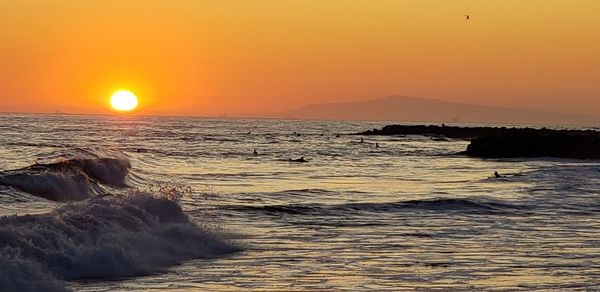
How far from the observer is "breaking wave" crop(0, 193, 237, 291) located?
13070 mm

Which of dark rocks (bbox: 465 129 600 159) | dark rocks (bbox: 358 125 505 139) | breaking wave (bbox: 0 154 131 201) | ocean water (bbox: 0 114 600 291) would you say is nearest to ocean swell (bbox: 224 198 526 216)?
ocean water (bbox: 0 114 600 291)

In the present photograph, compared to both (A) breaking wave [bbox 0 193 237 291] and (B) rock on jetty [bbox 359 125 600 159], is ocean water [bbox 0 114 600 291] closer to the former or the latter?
(A) breaking wave [bbox 0 193 237 291]

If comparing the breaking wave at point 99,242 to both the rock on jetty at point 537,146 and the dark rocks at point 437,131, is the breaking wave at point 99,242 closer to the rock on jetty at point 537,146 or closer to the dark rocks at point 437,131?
the rock on jetty at point 537,146

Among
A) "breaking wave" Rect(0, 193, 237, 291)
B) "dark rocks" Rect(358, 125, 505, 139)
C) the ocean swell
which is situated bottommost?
"dark rocks" Rect(358, 125, 505, 139)

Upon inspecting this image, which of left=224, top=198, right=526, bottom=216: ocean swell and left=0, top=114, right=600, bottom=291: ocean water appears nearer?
left=0, top=114, right=600, bottom=291: ocean water

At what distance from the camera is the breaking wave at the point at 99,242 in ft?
42.9

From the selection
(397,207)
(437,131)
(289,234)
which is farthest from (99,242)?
(437,131)

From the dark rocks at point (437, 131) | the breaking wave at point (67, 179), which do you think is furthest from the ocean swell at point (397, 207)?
the dark rocks at point (437, 131)

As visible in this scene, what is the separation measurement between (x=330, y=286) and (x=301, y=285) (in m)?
0.45

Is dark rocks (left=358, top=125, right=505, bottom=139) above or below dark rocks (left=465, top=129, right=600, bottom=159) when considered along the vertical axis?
below

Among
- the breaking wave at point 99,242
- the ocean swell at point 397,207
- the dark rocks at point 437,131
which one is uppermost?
the breaking wave at point 99,242

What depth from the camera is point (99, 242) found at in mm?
15805

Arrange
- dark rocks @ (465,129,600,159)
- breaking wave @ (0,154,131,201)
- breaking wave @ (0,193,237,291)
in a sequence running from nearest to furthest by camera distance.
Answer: breaking wave @ (0,193,237,291) → breaking wave @ (0,154,131,201) → dark rocks @ (465,129,600,159)

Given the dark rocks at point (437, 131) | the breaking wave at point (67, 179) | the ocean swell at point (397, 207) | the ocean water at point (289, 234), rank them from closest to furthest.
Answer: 1. the ocean water at point (289, 234)
2. the ocean swell at point (397, 207)
3. the breaking wave at point (67, 179)
4. the dark rocks at point (437, 131)
